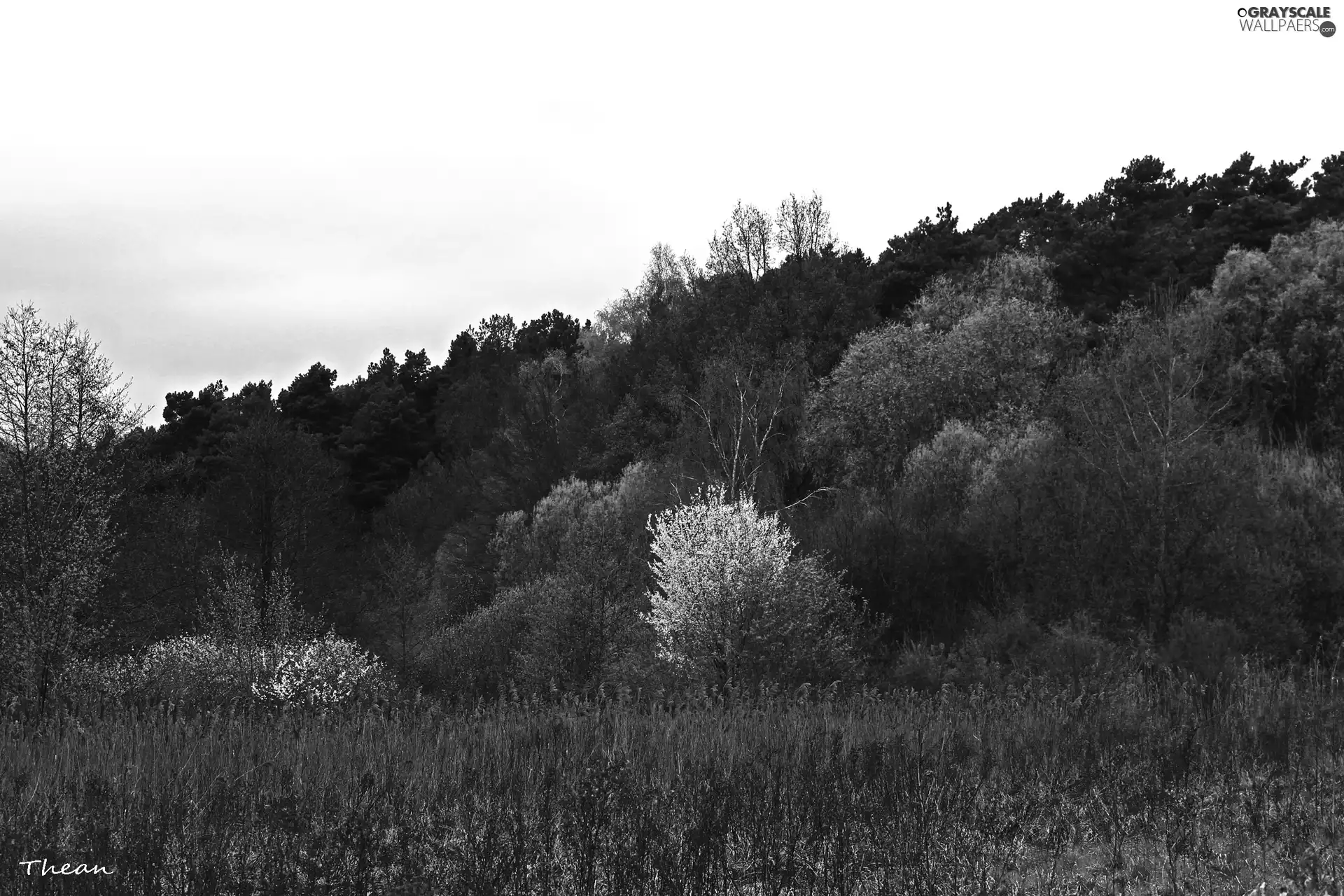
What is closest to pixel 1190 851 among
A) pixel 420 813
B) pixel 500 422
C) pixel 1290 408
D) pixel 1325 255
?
pixel 420 813

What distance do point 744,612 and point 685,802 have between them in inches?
562

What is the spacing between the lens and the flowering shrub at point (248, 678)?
15578mm

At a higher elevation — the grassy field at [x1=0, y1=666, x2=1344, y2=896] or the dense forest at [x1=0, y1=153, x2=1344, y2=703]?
the dense forest at [x1=0, y1=153, x2=1344, y2=703]

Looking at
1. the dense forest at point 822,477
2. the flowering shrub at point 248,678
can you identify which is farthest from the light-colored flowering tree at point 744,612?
the flowering shrub at point 248,678

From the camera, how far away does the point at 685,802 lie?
7.25 metres

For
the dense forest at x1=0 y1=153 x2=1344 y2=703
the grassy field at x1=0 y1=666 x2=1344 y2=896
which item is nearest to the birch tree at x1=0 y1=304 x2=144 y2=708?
the dense forest at x1=0 y1=153 x2=1344 y2=703

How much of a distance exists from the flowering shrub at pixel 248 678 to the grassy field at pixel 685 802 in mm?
4308

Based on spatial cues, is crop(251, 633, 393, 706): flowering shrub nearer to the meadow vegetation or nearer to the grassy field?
the meadow vegetation

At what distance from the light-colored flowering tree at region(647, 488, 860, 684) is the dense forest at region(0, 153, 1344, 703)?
100mm

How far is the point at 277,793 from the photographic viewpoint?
7734mm

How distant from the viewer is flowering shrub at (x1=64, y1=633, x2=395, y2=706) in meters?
15.6

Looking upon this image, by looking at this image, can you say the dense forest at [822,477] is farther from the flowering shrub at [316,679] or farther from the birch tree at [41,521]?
the flowering shrub at [316,679]

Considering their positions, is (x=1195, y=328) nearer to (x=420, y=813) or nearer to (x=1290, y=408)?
(x=1290, y=408)

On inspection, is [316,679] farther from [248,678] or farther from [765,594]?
[765,594]
